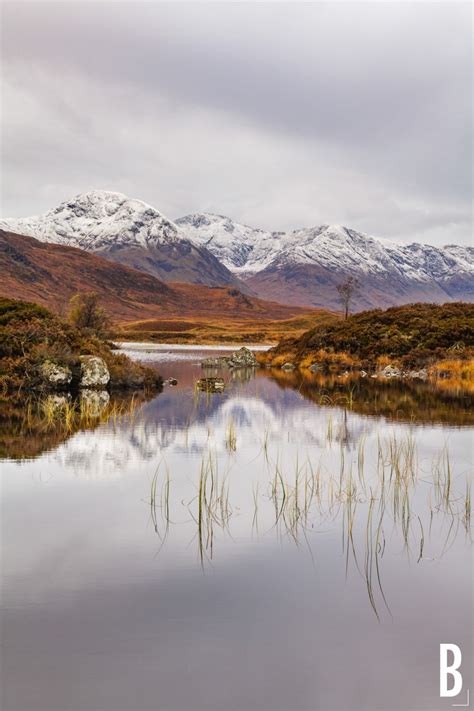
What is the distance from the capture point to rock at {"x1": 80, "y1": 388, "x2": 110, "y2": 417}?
25.1 meters

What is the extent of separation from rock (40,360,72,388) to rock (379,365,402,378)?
2345 centimetres

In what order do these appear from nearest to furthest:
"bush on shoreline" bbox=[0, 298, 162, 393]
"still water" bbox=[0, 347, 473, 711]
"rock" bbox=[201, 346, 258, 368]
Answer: "still water" bbox=[0, 347, 473, 711] → "bush on shoreline" bbox=[0, 298, 162, 393] → "rock" bbox=[201, 346, 258, 368]

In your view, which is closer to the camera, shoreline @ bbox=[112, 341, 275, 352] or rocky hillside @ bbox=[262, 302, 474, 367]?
rocky hillside @ bbox=[262, 302, 474, 367]

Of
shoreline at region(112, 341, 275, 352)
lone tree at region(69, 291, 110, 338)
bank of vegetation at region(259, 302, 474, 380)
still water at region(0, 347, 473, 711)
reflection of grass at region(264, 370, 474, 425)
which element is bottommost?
still water at region(0, 347, 473, 711)

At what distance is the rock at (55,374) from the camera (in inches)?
1297

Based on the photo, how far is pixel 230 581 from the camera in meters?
8.12

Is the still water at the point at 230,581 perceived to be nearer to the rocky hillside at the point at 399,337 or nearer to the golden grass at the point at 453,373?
the golden grass at the point at 453,373

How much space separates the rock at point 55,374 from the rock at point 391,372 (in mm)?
23454

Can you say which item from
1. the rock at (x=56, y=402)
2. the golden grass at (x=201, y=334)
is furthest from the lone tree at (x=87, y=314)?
the rock at (x=56, y=402)

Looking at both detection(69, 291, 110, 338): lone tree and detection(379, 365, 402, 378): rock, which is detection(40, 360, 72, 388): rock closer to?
detection(379, 365, 402, 378): rock

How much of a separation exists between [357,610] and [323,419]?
16.6 meters

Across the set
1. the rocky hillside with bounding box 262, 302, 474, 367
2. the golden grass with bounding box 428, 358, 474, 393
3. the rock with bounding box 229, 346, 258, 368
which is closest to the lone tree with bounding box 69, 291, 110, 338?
the rock with bounding box 229, 346, 258, 368

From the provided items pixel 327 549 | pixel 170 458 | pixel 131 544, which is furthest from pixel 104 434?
pixel 327 549

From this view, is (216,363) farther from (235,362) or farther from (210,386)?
(210,386)
